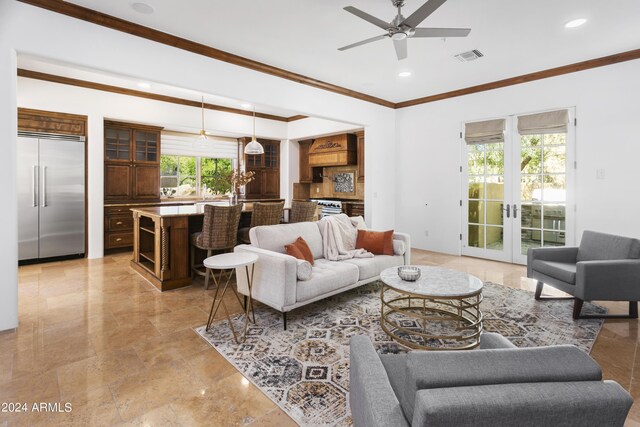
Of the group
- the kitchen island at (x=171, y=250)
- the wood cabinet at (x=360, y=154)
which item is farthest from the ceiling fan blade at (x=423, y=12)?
the wood cabinet at (x=360, y=154)

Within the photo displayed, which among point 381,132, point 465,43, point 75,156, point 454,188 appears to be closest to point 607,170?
point 454,188

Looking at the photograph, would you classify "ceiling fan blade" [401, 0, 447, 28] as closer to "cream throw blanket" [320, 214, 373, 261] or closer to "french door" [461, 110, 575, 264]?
"cream throw blanket" [320, 214, 373, 261]

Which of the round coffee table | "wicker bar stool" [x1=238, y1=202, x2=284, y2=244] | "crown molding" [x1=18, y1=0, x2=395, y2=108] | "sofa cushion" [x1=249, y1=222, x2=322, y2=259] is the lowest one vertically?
the round coffee table

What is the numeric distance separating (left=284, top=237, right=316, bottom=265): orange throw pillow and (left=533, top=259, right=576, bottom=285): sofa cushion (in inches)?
96.3

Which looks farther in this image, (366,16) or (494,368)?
(366,16)

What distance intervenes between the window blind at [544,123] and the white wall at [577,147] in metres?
0.12

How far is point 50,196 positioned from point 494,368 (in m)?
6.41

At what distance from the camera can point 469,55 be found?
4.36 metres

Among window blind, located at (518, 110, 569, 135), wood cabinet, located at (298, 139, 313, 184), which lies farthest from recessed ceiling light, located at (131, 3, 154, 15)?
wood cabinet, located at (298, 139, 313, 184)

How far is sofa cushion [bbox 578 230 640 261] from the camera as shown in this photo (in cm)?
314

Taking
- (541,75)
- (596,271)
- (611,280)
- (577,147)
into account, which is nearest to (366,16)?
(596,271)

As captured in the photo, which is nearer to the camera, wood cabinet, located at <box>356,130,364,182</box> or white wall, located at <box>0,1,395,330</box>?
white wall, located at <box>0,1,395,330</box>

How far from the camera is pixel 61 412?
1.87 metres

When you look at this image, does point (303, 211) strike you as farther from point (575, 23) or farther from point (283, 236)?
point (575, 23)
